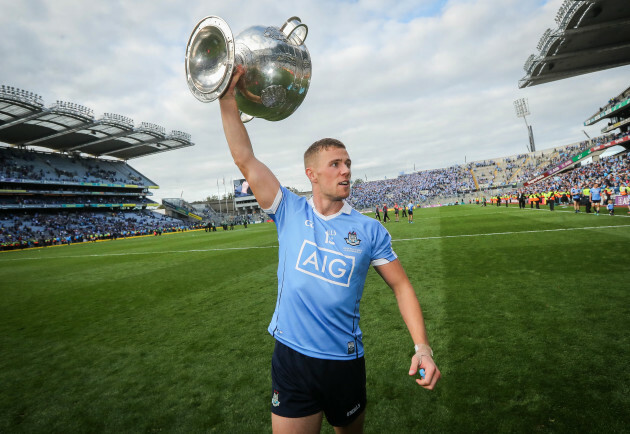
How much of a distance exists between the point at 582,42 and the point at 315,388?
41.2 m

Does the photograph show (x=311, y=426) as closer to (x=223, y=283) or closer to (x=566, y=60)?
(x=223, y=283)

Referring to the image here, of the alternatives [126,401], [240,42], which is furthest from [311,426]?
[126,401]

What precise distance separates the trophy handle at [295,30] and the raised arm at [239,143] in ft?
1.65

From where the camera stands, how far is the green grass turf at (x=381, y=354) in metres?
2.94

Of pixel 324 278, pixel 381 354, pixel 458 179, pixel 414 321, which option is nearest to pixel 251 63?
pixel 324 278

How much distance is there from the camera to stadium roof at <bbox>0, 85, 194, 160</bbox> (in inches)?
1260

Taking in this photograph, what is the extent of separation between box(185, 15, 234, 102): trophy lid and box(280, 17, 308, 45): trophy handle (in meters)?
0.48

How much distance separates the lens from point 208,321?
19.3ft

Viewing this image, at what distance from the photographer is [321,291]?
1782 mm

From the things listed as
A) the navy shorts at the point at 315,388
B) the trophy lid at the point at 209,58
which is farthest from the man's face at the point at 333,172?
the navy shorts at the point at 315,388

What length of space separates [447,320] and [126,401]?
4.34 meters

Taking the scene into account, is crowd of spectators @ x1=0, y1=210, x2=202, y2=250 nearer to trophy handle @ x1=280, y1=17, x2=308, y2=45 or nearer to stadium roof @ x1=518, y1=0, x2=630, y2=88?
trophy handle @ x1=280, y1=17, x2=308, y2=45

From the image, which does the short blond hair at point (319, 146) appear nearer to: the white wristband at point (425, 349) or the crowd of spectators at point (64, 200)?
the white wristband at point (425, 349)

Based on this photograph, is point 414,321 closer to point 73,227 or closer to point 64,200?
point 73,227
